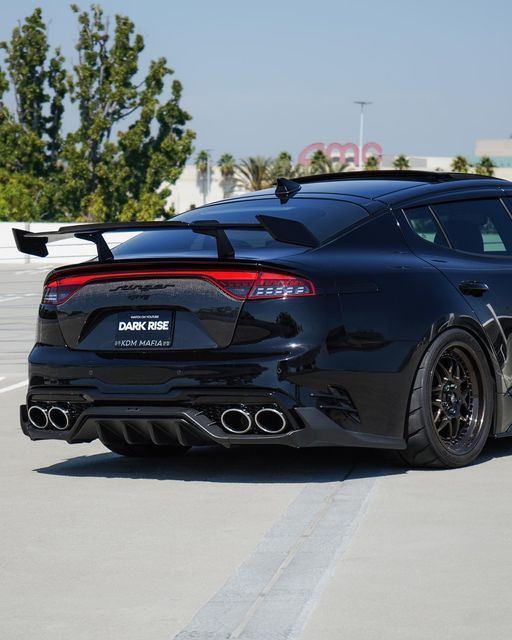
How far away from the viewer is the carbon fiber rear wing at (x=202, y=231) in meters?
7.33

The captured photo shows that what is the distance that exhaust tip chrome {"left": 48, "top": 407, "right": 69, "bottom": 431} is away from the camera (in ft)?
25.6

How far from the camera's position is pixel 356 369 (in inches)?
296

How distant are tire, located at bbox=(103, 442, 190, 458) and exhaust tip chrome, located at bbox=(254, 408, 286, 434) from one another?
149 cm

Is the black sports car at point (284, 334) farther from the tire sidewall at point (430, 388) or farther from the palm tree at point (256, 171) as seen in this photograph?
the palm tree at point (256, 171)

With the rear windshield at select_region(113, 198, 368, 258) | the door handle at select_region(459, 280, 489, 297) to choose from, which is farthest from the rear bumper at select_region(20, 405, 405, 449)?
the door handle at select_region(459, 280, 489, 297)

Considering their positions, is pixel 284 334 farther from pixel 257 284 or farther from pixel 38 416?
pixel 38 416

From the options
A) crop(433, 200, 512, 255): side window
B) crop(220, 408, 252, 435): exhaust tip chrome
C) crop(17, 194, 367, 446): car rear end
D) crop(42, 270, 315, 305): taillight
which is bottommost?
crop(220, 408, 252, 435): exhaust tip chrome

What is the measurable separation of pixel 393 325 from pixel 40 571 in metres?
2.60

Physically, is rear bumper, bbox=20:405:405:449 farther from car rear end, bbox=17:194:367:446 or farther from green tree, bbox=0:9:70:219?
green tree, bbox=0:9:70:219

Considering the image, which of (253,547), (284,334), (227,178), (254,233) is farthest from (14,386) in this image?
(227,178)

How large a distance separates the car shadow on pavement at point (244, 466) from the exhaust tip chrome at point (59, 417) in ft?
1.08

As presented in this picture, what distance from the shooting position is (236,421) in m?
7.39

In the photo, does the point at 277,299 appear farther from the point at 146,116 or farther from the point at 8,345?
the point at 146,116

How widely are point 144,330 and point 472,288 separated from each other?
5.87 feet
